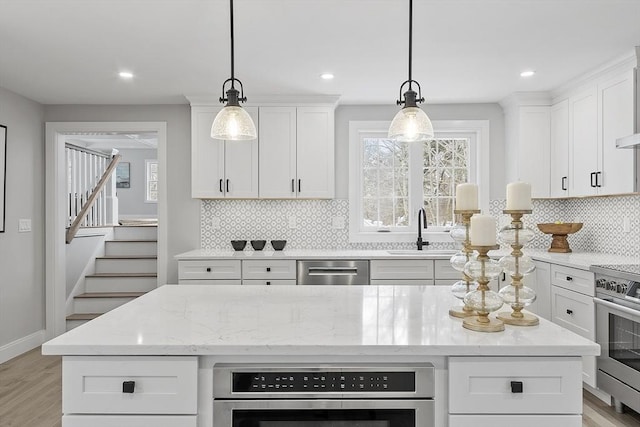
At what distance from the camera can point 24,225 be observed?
417 cm

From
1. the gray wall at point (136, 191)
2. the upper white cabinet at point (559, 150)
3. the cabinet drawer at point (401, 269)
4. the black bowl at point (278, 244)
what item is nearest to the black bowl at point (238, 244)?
the black bowl at point (278, 244)

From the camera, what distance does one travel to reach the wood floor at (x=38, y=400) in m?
2.74

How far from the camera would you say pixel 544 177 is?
4.06 metres

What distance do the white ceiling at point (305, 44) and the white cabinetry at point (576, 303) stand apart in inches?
62.3

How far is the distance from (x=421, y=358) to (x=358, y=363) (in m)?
0.19

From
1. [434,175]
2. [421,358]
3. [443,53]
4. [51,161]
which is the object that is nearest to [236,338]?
[421,358]

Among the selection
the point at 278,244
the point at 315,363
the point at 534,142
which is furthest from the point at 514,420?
the point at 534,142

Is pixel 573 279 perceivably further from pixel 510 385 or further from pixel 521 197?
pixel 510 385

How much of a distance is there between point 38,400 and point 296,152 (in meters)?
2.78

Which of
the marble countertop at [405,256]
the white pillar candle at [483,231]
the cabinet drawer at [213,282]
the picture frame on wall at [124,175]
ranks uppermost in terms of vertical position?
the picture frame on wall at [124,175]

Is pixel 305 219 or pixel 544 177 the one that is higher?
pixel 544 177

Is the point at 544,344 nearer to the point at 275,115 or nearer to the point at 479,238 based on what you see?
the point at 479,238

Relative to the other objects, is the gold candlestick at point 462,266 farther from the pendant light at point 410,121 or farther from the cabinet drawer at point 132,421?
the cabinet drawer at point 132,421

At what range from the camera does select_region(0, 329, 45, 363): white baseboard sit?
12.8 feet
